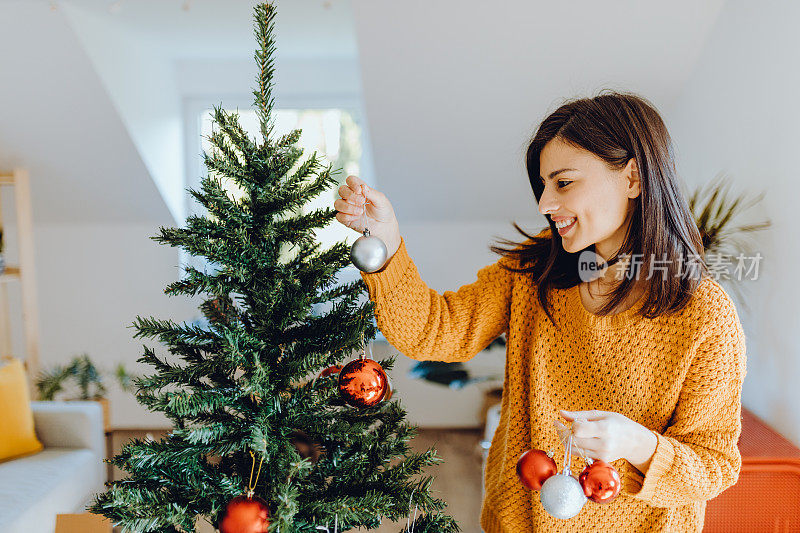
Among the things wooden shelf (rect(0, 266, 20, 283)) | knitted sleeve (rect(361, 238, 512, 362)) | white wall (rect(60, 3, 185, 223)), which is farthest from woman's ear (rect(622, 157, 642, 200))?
wooden shelf (rect(0, 266, 20, 283))

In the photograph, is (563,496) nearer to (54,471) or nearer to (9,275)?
(54,471)

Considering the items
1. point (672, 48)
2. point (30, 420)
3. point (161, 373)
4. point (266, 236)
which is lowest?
point (30, 420)

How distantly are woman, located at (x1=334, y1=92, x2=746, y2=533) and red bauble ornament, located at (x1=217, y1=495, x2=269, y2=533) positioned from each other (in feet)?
0.94

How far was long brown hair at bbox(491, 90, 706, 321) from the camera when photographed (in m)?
0.80

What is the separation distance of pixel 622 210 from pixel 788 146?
1050 millimetres

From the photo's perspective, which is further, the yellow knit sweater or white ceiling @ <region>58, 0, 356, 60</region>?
white ceiling @ <region>58, 0, 356, 60</region>

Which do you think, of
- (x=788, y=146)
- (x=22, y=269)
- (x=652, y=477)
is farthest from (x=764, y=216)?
(x=22, y=269)

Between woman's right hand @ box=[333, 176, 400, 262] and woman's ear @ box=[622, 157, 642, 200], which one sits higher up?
woman's ear @ box=[622, 157, 642, 200]

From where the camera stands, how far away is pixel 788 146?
155cm

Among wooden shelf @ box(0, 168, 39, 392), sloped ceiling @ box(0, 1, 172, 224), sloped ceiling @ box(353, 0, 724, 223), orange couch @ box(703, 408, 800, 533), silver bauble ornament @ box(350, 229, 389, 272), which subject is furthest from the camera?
wooden shelf @ box(0, 168, 39, 392)

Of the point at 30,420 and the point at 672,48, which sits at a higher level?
the point at 672,48

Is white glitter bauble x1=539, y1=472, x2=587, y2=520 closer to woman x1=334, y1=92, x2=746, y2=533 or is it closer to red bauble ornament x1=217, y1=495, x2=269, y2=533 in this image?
woman x1=334, y1=92, x2=746, y2=533

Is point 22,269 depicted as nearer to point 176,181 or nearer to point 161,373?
point 176,181

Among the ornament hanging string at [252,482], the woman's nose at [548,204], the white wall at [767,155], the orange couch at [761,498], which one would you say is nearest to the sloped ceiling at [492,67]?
the white wall at [767,155]
